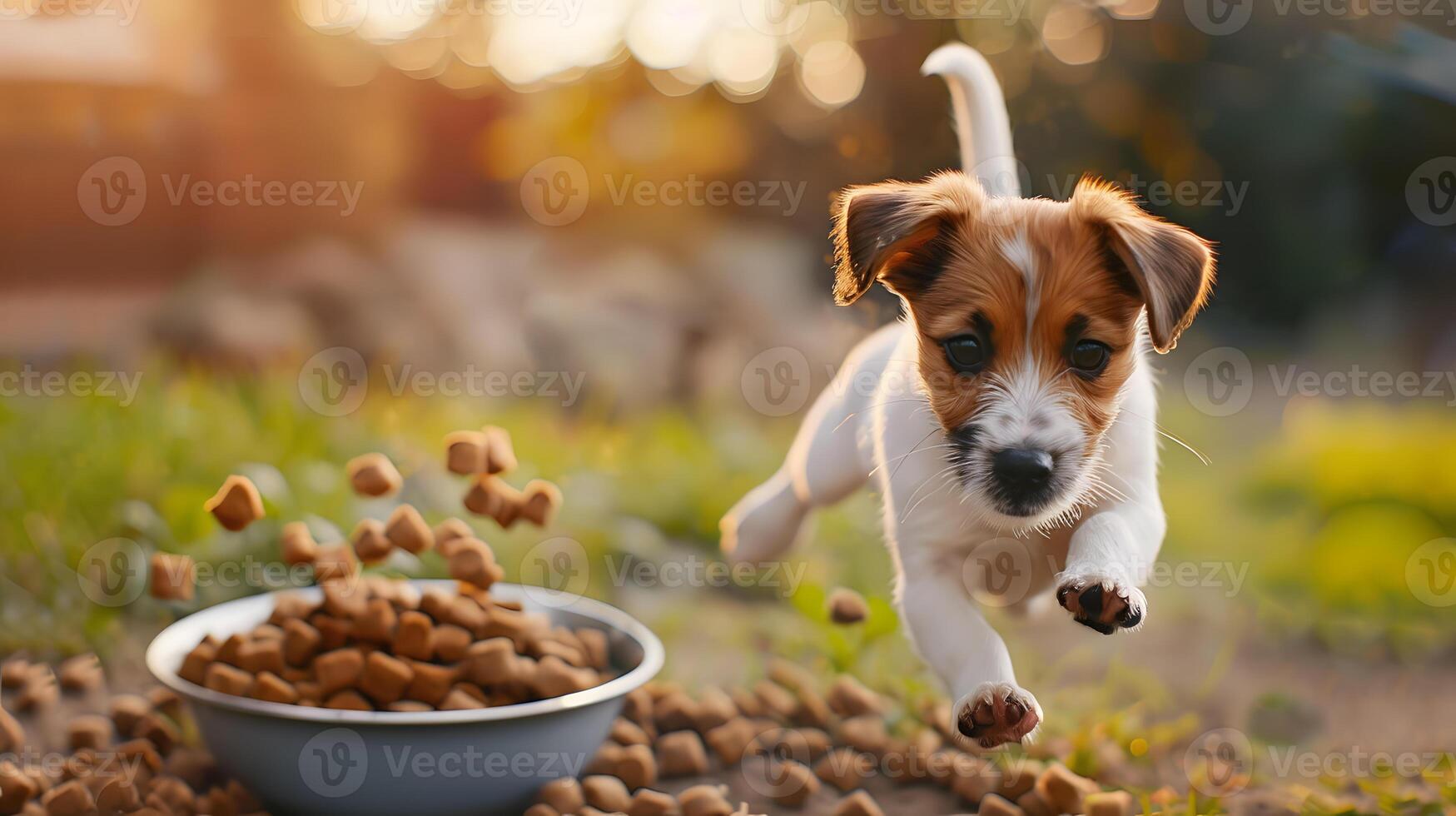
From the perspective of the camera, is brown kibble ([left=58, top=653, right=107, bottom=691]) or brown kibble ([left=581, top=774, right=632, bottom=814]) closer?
brown kibble ([left=581, top=774, right=632, bottom=814])

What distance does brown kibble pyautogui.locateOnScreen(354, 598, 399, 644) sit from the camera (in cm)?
240

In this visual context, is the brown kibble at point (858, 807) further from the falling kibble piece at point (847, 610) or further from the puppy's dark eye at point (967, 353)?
the puppy's dark eye at point (967, 353)

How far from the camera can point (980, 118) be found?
6.95ft

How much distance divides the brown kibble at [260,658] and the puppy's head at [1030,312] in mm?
1496

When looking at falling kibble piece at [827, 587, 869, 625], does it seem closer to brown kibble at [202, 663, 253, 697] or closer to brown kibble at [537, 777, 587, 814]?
brown kibble at [537, 777, 587, 814]

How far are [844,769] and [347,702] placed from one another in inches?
46.1

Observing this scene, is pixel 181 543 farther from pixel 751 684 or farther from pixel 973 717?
pixel 973 717

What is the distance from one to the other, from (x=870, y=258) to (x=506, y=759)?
4.21 feet

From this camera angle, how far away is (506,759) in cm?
223

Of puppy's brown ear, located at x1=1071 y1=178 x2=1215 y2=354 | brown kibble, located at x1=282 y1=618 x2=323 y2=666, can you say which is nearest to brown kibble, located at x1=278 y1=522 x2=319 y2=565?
brown kibble, located at x1=282 y1=618 x2=323 y2=666

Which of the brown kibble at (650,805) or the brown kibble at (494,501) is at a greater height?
the brown kibble at (494,501)

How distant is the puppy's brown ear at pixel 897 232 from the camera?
170 cm

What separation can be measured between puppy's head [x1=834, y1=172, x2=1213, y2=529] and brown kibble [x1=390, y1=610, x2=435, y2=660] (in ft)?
4.12

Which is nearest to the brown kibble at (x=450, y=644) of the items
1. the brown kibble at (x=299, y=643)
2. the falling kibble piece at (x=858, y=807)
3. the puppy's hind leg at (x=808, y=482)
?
the brown kibble at (x=299, y=643)
